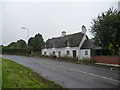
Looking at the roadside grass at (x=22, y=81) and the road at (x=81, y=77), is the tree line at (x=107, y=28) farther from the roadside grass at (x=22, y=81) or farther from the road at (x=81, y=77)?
the roadside grass at (x=22, y=81)

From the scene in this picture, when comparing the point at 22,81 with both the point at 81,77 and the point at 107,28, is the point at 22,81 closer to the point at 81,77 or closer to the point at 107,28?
the point at 81,77

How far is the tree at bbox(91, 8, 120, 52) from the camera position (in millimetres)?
17734

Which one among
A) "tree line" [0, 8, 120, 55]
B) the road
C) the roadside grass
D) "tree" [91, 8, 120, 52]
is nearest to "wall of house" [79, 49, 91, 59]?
"tree line" [0, 8, 120, 55]

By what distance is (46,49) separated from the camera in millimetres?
45625

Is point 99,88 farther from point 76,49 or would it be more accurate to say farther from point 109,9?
point 76,49

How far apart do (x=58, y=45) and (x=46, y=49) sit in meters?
6.86

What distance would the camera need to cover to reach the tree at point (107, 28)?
1773cm

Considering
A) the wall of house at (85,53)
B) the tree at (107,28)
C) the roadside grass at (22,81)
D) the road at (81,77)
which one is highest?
the tree at (107,28)

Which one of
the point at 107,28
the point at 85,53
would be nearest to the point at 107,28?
the point at 107,28

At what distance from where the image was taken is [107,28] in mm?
17781

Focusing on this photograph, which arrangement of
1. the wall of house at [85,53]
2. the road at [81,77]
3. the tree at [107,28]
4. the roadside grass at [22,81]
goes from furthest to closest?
the wall of house at [85,53]
the tree at [107,28]
the road at [81,77]
the roadside grass at [22,81]

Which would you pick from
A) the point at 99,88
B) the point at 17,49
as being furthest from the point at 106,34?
the point at 17,49

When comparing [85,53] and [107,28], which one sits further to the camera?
[85,53]

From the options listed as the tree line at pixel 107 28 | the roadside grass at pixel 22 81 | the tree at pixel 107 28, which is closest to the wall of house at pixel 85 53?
the tree line at pixel 107 28
